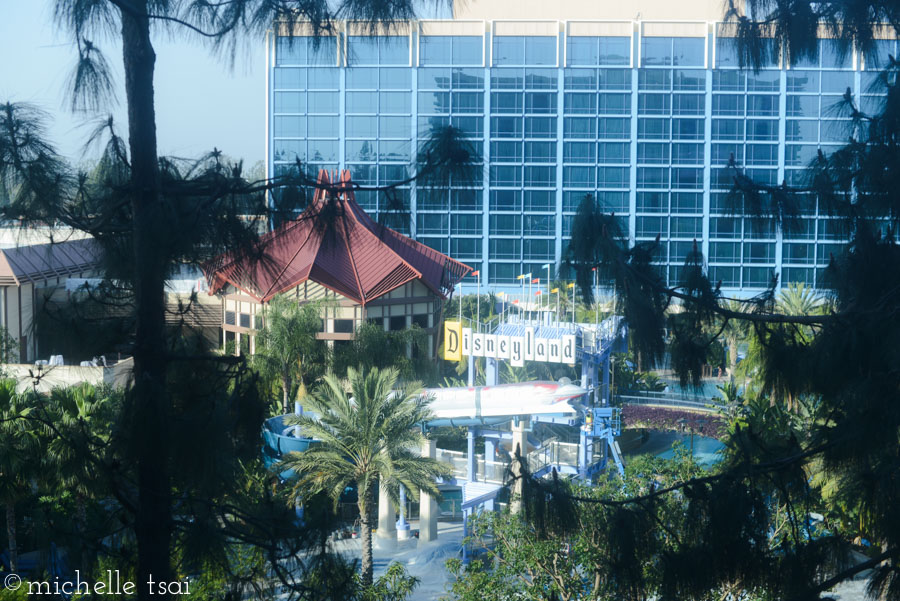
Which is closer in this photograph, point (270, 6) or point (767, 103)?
point (270, 6)

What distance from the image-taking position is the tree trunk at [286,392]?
2708 centimetres

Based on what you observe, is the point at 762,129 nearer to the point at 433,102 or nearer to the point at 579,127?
the point at 579,127

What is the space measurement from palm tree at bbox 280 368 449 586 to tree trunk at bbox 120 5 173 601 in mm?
11244

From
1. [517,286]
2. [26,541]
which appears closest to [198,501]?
[26,541]

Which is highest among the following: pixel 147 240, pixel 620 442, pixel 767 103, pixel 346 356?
pixel 767 103

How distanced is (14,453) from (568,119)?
1584 inches

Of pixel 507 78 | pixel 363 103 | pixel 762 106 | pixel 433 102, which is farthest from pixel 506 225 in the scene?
pixel 762 106

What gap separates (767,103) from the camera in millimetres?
47406

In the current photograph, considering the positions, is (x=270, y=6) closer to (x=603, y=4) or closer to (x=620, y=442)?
(x=620, y=442)

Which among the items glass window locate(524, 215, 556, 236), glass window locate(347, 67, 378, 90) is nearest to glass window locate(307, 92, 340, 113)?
glass window locate(347, 67, 378, 90)

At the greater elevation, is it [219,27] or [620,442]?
[219,27]

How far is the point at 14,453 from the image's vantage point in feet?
40.9

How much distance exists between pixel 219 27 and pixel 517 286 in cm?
4385

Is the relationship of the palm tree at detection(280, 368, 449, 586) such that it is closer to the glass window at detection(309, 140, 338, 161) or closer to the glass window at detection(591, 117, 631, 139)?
the glass window at detection(309, 140, 338, 161)
